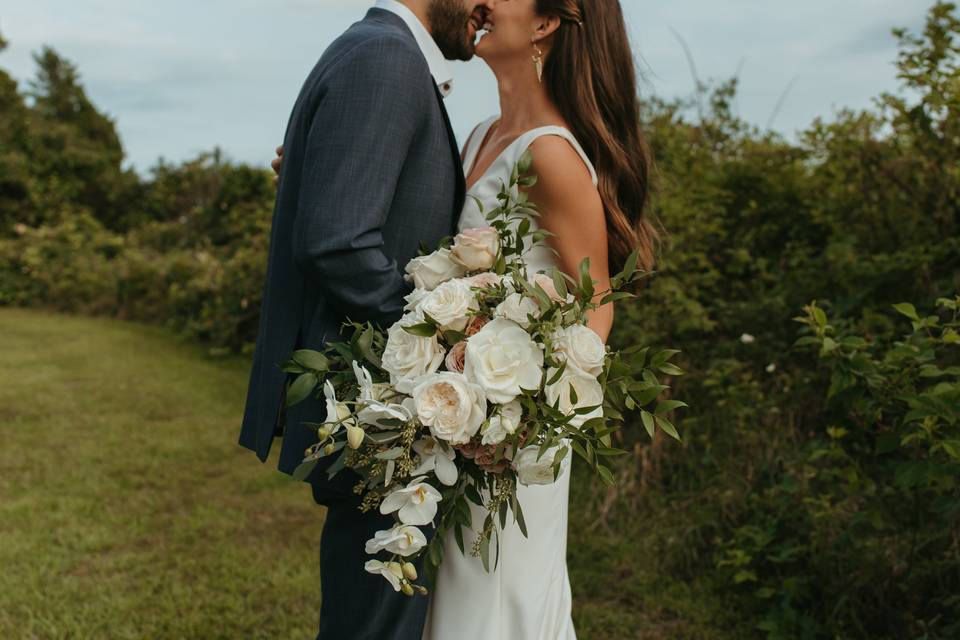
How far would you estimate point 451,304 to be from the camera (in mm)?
1683

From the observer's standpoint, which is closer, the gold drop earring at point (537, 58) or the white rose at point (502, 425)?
the white rose at point (502, 425)

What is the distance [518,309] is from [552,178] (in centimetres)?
65

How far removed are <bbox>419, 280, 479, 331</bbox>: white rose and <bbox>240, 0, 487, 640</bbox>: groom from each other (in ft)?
0.76

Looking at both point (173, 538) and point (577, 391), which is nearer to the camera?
point (577, 391)

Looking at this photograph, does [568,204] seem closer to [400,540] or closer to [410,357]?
[410,357]

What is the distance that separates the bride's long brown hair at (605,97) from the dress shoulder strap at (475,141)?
1.20 feet

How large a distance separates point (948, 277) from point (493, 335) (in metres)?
3.29

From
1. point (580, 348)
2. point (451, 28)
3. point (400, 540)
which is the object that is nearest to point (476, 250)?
point (580, 348)

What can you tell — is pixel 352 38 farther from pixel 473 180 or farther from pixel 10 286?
pixel 10 286

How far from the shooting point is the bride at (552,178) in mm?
2154

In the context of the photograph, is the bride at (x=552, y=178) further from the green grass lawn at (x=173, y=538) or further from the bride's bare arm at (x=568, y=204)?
the green grass lawn at (x=173, y=538)

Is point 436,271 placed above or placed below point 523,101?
below

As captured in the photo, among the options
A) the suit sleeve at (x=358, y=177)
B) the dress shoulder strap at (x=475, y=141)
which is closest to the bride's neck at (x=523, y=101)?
the dress shoulder strap at (x=475, y=141)

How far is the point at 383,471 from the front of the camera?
5.58 ft
